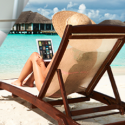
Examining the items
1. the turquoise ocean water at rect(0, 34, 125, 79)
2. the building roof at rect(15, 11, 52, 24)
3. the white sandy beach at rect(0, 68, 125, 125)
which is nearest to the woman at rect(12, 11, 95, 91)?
the white sandy beach at rect(0, 68, 125, 125)

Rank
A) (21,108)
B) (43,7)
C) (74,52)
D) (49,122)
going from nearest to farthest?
(74,52) → (49,122) → (21,108) → (43,7)

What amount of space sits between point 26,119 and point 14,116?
146 millimetres

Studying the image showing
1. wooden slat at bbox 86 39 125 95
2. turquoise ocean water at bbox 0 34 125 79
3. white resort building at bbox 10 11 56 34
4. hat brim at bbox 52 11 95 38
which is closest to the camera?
wooden slat at bbox 86 39 125 95

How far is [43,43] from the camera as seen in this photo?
3.20 m

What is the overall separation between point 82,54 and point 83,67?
16cm

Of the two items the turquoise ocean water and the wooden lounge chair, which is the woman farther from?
the turquoise ocean water

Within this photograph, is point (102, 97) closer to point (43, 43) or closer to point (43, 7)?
point (43, 43)

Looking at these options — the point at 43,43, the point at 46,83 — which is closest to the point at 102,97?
the point at 46,83

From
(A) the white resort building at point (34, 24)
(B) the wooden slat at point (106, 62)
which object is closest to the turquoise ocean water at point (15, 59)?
(B) the wooden slat at point (106, 62)

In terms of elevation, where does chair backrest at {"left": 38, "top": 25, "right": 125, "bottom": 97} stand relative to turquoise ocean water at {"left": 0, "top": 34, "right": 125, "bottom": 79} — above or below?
above

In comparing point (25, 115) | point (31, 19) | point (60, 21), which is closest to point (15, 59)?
point (25, 115)

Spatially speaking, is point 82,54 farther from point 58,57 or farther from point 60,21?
point 60,21

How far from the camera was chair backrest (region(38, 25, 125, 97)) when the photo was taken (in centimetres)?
147

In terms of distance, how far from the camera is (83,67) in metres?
1.81
